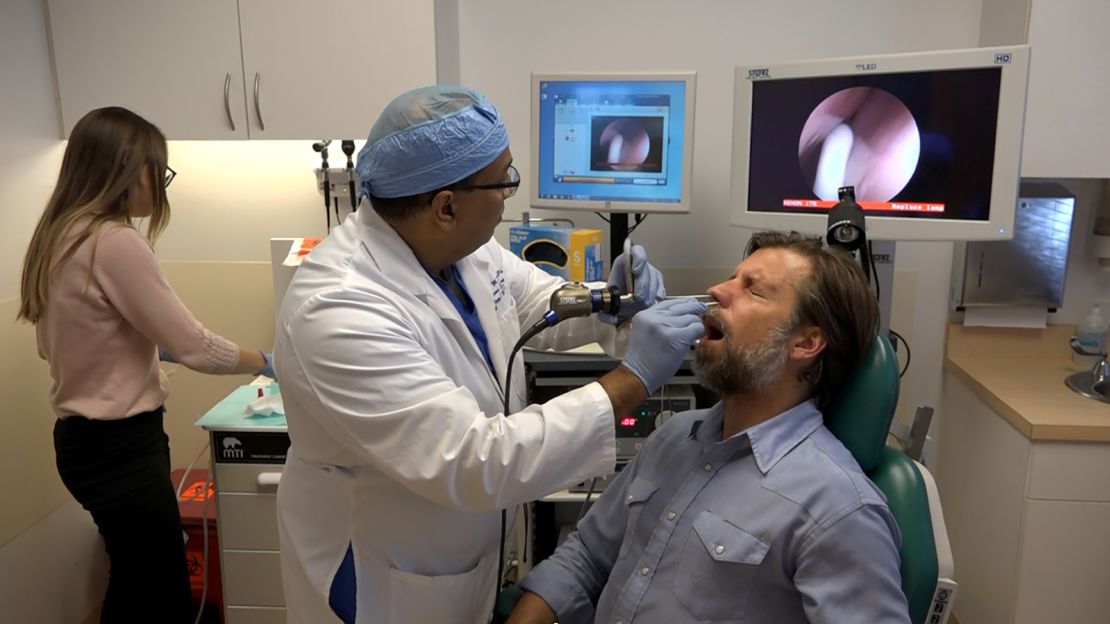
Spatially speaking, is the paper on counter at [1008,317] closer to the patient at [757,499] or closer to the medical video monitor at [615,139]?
the medical video monitor at [615,139]

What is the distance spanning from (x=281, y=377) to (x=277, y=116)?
1316 millimetres

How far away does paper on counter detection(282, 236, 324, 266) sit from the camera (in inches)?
91.8

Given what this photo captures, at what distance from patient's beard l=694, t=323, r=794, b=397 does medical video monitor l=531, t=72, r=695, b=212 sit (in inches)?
39.6

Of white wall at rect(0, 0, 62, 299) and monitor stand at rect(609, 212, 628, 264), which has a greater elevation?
white wall at rect(0, 0, 62, 299)

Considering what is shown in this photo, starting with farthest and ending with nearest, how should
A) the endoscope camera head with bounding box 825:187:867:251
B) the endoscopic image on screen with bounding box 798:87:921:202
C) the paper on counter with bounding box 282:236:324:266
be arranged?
the paper on counter with bounding box 282:236:324:266 → the endoscopic image on screen with bounding box 798:87:921:202 → the endoscope camera head with bounding box 825:187:867:251

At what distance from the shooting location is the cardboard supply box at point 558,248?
7.32 ft

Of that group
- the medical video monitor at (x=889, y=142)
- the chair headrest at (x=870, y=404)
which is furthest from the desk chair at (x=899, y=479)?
the medical video monitor at (x=889, y=142)

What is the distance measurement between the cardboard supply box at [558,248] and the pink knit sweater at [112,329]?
2.78 feet

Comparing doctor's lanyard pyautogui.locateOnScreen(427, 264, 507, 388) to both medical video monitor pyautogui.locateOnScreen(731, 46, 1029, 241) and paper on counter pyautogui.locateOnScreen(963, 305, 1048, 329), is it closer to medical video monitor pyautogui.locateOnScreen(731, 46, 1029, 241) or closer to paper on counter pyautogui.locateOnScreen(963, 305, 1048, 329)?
medical video monitor pyautogui.locateOnScreen(731, 46, 1029, 241)

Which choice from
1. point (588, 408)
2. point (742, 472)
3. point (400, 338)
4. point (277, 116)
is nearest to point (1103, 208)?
point (742, 472)

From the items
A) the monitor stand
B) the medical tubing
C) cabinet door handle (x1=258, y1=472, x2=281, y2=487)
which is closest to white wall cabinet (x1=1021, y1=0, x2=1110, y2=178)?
the monitor stand

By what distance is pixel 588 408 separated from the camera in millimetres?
1153

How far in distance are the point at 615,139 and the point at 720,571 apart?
1.37 meters

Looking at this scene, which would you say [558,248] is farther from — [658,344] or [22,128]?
[22,128]
